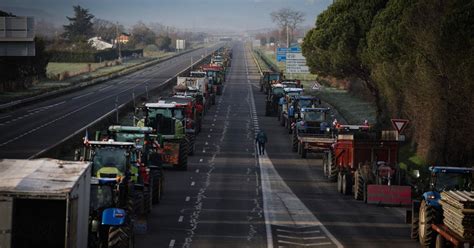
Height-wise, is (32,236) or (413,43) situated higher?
(413,43)

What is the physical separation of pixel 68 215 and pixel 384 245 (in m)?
10.5

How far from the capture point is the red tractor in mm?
33719

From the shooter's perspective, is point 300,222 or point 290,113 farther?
point 290,113

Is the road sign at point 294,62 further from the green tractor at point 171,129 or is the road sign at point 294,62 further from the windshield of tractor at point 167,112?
the windshield of tractor at point 167,112

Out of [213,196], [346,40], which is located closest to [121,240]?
[213,196]

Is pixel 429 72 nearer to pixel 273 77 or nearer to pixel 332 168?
pixel 332 168

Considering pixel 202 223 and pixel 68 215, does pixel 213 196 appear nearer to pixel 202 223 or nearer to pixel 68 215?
pixel 202 223

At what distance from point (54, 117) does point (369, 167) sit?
35.6 m

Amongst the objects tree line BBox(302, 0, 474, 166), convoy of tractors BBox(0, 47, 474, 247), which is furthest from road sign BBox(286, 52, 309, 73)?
convoy of tractors BBox(0, 47, 474, 247)

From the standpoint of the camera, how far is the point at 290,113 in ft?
198

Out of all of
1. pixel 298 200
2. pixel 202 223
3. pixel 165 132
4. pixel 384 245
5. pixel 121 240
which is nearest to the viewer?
pixel 121 240

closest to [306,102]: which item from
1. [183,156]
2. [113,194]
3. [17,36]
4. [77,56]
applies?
[17,36]

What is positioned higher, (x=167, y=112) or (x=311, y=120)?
(x=167, y=112)

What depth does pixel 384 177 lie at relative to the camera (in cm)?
3434
